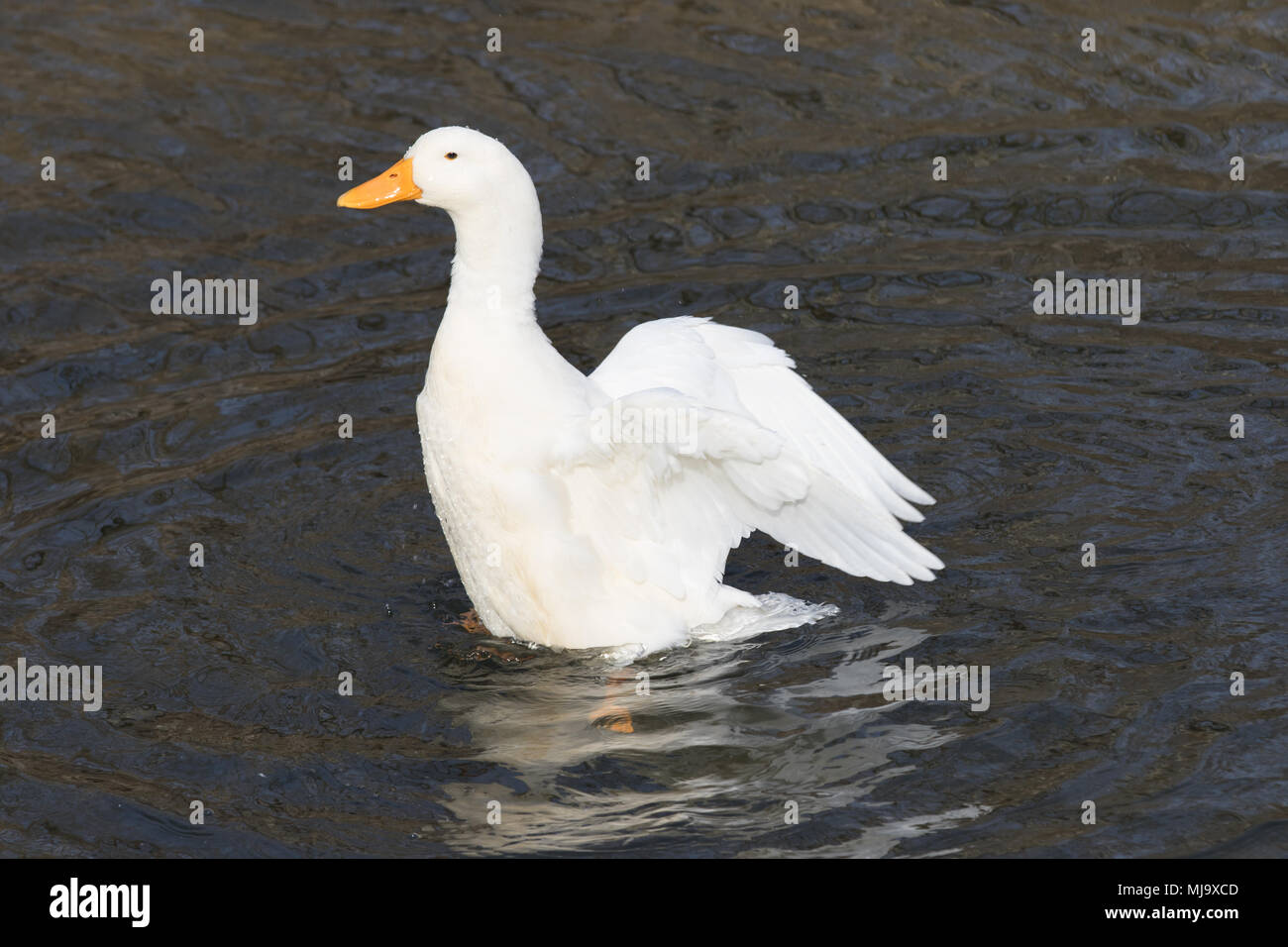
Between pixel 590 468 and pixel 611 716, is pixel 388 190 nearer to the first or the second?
pixel 590 468

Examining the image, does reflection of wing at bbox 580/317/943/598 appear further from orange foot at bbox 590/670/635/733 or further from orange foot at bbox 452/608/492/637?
orange foot at bbox 452/608/492/637

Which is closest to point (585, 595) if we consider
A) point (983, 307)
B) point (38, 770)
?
point (38, 770)

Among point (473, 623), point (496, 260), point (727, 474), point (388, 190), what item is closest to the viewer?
point (496, 260)

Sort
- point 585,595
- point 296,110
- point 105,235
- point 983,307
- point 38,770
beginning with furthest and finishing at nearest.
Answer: point 296,110, point 105,235, point 983,307, point 585,595, point 38,770

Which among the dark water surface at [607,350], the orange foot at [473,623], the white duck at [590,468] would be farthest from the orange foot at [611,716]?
the orange foot at [473,623]

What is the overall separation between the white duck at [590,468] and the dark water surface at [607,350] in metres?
0.34

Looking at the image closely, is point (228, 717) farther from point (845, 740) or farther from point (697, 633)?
point (845, 740)

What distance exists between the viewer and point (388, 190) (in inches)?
289

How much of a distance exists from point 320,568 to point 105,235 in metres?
4.33

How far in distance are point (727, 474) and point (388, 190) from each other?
1.90m

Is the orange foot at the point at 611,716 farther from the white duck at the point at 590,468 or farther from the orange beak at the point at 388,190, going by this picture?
the orange beak at the point at 388,190

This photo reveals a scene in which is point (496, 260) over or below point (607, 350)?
below

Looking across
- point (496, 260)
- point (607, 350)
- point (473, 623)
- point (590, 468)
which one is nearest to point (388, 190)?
point (496, 260)

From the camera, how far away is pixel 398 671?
24.9ft
